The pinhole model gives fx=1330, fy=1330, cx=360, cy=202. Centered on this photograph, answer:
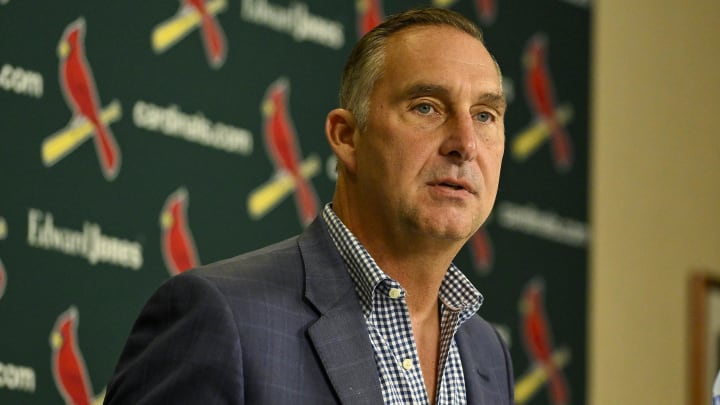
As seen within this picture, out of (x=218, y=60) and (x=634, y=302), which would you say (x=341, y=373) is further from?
(x=634, y=302)

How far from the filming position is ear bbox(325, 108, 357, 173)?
9.25 ft

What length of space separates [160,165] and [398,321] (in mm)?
1419

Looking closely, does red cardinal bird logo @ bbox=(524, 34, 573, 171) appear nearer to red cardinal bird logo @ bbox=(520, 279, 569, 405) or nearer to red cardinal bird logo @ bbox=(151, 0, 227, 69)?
red cardinal bird logo @ bbox=(520, 279, 569, 405)

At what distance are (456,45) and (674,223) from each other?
121 inches

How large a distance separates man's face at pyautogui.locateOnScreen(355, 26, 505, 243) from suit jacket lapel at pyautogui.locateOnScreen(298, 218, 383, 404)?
136mm

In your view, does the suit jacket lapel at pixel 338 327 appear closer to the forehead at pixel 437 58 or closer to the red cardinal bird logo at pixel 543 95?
the forehead at pixel 437 58

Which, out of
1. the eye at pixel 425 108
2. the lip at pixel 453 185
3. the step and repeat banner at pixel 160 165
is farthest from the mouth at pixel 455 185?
the step and repeat banner at pixel 160 165

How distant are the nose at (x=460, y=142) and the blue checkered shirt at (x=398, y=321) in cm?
26

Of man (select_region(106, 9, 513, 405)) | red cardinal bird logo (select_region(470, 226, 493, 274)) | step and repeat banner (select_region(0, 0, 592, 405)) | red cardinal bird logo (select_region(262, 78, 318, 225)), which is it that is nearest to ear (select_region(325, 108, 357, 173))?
man (select_region(106, 9, 513, 405))

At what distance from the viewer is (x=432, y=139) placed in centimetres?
269

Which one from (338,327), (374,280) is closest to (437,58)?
(374,280)

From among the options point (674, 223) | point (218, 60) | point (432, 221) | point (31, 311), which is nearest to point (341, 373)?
point (432, 221)

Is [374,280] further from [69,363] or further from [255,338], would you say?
[69,363]

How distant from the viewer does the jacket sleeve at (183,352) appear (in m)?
2.34
